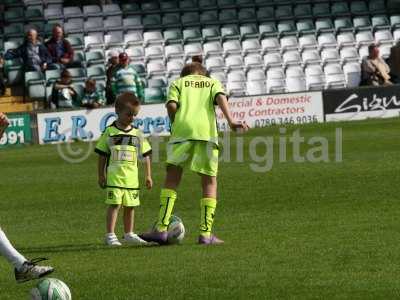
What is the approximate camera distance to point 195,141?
11656mm

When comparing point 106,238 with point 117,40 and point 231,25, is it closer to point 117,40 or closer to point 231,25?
point 117,40

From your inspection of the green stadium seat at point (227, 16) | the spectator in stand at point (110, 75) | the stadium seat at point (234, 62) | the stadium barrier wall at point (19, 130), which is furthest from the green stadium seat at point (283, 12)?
the stadium barrier wall at point (19, 130)

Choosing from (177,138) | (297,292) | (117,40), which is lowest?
(297,292)

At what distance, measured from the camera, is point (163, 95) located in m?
29.0

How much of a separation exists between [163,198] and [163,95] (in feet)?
56.9

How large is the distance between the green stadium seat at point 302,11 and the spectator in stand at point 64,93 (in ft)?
33.1

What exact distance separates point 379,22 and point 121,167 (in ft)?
78.4

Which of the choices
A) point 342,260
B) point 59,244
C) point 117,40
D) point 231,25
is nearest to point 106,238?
point 59,244

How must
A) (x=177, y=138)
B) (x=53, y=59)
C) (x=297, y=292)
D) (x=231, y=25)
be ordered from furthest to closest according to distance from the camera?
(x=231, y=25) → (x=53, y=59) → (x=177, y=138) → (x=297, y=292)

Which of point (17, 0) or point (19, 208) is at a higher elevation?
point (17, 0)

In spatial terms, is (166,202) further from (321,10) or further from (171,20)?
(321,10)

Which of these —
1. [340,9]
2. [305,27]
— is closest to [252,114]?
[305,27]

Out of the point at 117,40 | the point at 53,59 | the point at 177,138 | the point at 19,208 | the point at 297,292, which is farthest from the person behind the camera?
the point at 117,40

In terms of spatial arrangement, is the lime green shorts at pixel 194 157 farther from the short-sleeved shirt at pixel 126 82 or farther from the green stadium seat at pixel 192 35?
the green stadium seat at pixel 192 35
